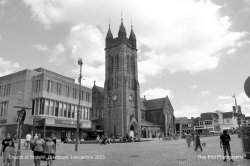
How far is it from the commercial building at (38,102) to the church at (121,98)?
63.0 feet

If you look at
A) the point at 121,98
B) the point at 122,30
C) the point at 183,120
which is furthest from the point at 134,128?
the point at 183,120

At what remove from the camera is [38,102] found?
47.1 metres

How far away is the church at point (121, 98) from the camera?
233 ft

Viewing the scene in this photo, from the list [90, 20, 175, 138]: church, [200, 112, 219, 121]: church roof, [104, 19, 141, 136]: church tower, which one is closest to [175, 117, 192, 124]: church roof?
[200, 112, 219, 121]: church roof

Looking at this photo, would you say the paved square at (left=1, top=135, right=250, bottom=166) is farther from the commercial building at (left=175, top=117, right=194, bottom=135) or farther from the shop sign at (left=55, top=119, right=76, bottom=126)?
the commercial building at (left=175, top=117, right=194, bottom=135)

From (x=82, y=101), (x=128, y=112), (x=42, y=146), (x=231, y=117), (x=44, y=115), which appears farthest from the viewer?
(x=231, y=117)

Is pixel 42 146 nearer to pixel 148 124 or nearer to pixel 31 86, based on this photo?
pixel 31 86

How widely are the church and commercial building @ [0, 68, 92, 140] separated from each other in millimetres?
19191

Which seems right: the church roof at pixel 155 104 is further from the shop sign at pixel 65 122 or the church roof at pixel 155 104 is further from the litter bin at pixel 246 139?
the litter bin at pixel 246 139

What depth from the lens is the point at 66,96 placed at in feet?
175

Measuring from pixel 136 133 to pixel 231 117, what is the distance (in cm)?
5477

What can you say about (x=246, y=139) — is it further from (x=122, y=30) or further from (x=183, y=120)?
(x=183, y=120)

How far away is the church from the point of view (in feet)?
233

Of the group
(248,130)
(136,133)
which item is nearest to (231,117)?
(136,133)
